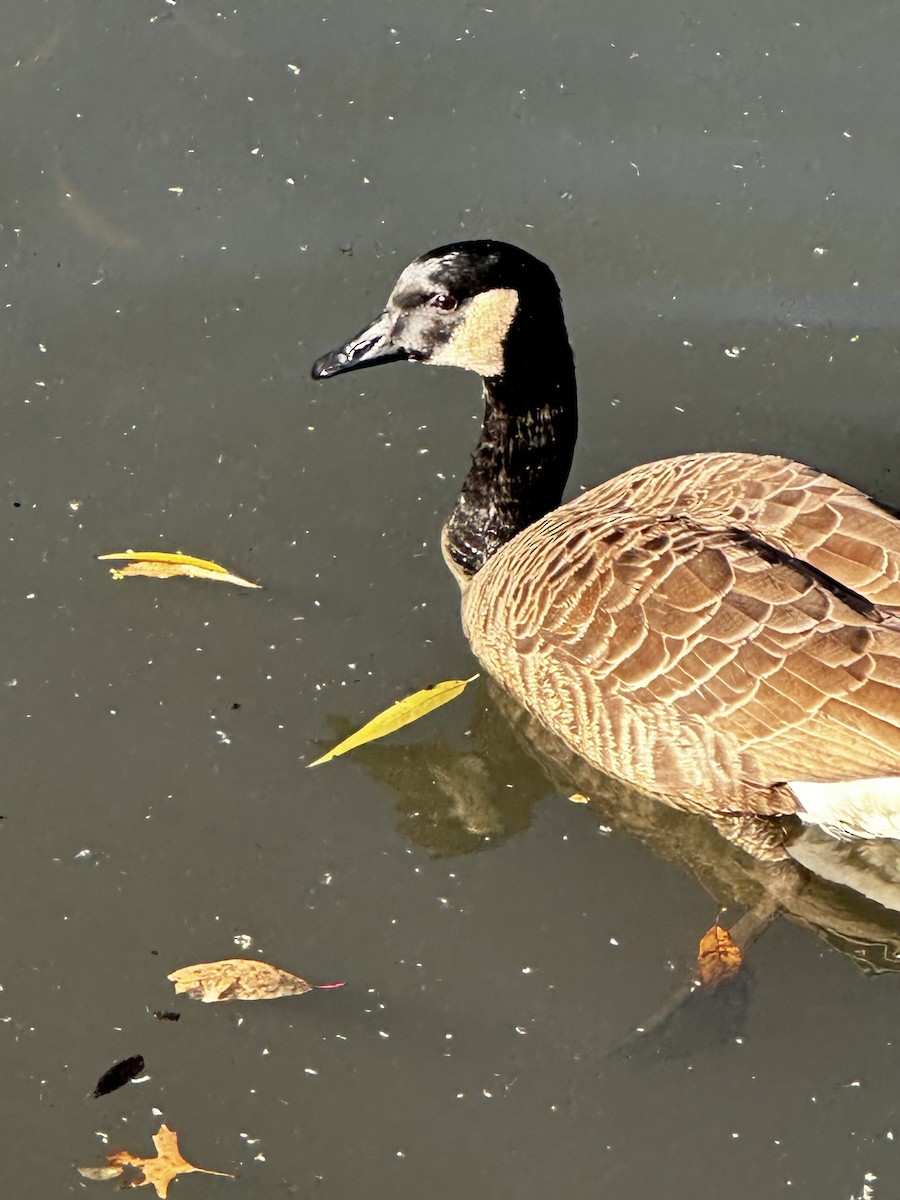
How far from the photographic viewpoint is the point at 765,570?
4.30 meters

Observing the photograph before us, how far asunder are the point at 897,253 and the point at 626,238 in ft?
3.80

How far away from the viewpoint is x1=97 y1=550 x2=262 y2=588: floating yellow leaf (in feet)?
18.3

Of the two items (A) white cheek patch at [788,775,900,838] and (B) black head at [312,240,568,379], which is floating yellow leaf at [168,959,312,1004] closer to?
(A) white cheek patch at [788,775,900,838]

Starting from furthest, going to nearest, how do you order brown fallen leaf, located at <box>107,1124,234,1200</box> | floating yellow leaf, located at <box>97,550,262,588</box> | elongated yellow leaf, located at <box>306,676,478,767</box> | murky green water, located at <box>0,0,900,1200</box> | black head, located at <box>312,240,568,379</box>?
floating yellow leaf, located at <box>97,550,262,588</box> → elongated yellow leaf, located at <box>306,676,478,767</box> → black head, located at <box>312,240,568,379</box> → murky green water, located at <box>0,0,900,1200</box> → brown fallen leaf, located at <box>107,1124,234,1200</box>

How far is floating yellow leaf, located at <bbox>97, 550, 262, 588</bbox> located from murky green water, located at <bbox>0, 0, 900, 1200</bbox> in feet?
0.27

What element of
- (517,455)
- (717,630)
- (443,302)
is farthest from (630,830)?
(443,302)

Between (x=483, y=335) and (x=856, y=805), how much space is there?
1.90m

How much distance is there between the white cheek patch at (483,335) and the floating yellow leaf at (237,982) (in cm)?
206

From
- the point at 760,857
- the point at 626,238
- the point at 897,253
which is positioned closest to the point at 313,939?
the point at 760,857

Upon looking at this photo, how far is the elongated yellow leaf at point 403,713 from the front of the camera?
16.9 ft

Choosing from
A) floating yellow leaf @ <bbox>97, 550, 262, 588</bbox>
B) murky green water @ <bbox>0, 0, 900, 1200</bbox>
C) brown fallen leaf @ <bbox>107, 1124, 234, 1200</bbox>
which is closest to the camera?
brown fallen leaf @ <bbox>107, 1124, 234, 1200</bbox>

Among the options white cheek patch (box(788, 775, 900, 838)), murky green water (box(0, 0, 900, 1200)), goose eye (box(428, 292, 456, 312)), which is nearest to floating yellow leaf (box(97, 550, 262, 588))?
murky green water (box(0, 0, 900, 1200))

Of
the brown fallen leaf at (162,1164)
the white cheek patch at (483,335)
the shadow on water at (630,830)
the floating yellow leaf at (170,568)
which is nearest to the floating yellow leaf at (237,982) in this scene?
the brown fallen leaf at (162,1164)

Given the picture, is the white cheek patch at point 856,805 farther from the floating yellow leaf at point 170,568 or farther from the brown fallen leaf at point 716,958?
the floating yellow leaf at point 170,568
